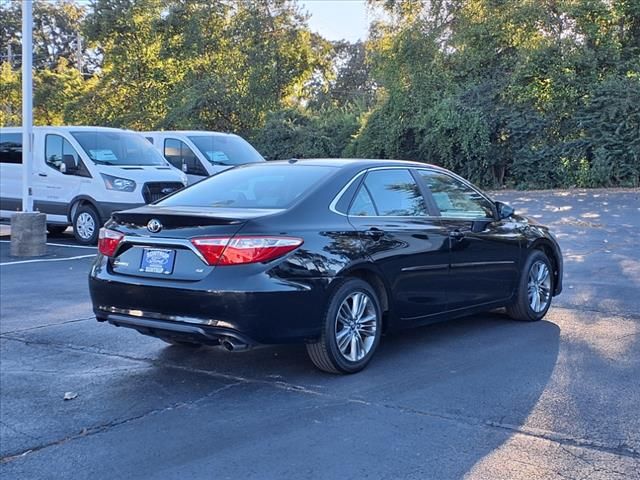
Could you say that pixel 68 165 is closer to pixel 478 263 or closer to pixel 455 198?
pixel 455 198

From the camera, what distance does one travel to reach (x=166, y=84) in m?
35.5

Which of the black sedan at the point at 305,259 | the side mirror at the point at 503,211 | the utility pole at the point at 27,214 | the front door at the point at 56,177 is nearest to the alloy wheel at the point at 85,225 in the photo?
the front door at the point at 56,177

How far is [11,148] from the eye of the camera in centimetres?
1489

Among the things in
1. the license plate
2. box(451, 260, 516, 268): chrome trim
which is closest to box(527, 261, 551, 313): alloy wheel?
box(451, 260, 516, 268): chrome trim

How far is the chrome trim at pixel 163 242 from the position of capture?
17.1 feet

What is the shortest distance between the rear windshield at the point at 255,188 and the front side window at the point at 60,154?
7928mm

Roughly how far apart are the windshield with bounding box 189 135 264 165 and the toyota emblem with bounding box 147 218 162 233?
37.2 ft

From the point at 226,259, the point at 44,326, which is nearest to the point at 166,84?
the point at 44,326

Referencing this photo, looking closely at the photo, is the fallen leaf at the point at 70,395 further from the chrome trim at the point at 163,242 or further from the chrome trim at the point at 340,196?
the chrome trim at the point at 340,196

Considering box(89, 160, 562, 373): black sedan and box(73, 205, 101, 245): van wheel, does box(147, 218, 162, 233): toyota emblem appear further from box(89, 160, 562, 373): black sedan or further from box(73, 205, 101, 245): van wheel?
box(73, 205, 101, 245): van wheel

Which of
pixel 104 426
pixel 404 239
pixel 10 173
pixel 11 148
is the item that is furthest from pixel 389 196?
pixel 11 148

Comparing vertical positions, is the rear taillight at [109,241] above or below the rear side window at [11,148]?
below

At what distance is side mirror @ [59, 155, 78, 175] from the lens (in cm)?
1370

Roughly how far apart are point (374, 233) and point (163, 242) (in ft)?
5.22
